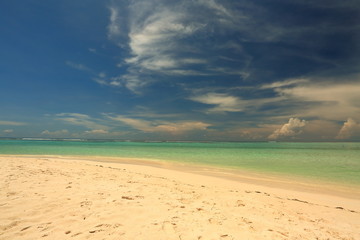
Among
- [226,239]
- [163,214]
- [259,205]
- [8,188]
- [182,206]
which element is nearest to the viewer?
[226,239]

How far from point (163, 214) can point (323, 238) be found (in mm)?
3942

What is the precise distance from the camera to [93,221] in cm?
509

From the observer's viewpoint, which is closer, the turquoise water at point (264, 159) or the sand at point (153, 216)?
the sand at point (153, 216)

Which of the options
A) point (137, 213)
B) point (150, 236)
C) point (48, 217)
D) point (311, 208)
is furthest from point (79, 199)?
point (311, 208)

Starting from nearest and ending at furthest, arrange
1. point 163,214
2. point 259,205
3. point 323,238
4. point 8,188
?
point 323,238 → point 163,214 → point 259,205 → point 8,188

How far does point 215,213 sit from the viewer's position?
19.6 ft

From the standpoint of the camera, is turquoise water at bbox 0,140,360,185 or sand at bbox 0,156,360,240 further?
turquoise water at bbox 0,140,360,185

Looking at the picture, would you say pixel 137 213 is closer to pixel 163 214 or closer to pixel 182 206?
pixel 163 214

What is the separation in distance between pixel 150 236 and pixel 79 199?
344 centimetres

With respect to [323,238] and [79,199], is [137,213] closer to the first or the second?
[79,199]

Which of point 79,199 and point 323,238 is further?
point 79,199

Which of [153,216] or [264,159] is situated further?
[264,159]

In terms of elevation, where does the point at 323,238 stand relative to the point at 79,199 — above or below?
below

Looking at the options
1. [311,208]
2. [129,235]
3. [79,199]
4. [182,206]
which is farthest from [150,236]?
[311,208]
